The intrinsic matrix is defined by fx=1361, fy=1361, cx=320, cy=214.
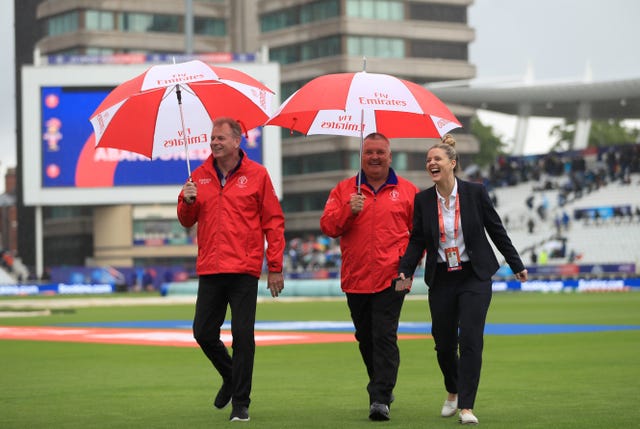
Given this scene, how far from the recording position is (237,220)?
10.2 meters

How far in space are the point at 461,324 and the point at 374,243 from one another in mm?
1036

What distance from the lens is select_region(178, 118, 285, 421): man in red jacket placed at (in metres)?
10.2

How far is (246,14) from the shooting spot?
4026 inches

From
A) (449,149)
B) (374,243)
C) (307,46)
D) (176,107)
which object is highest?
(307,46)

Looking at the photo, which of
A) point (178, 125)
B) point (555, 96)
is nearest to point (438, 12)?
point (555, 96)

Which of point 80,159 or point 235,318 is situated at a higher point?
→ point 80,159

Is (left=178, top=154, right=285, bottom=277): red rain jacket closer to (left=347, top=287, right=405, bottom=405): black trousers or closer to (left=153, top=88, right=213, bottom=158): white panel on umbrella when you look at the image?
(left=347, top=287, right=405, bottom=405): black trousers

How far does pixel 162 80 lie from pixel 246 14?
303ft

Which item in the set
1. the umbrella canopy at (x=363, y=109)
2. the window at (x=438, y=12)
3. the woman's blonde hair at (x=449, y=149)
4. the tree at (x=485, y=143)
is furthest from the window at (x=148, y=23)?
the woman's blonde hair at (x=449, y=149)

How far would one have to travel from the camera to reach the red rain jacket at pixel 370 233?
34.1 ft

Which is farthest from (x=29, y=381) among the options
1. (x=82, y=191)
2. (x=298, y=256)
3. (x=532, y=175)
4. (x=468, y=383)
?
(x=532, y=175)

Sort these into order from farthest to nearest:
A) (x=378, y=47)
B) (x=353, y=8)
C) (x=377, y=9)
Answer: (x=378, y=47) < (x=377, y=9) < (x=353, y=8)

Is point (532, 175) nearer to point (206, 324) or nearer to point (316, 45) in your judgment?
point (316, 45)

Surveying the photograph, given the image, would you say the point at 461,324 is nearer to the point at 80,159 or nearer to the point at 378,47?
the point at 80,159
